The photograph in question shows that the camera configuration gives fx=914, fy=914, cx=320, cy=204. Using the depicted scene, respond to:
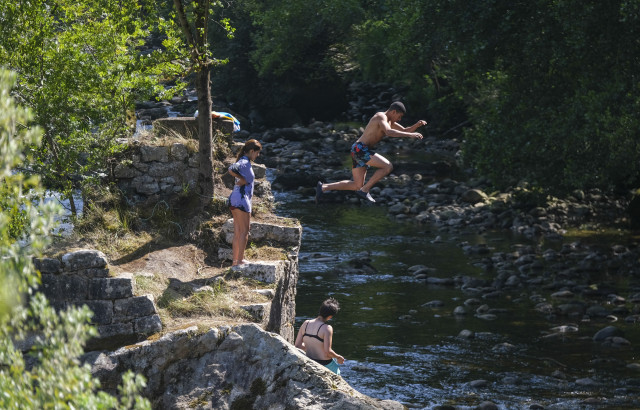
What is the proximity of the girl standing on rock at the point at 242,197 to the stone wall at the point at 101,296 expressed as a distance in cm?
213

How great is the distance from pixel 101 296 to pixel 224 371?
177 centimetres

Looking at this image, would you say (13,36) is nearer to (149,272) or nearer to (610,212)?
(149,272)

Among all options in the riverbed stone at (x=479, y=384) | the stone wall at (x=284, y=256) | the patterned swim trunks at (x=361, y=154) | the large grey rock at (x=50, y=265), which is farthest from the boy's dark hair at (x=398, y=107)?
the riverbed stone at (x=479, y=384)

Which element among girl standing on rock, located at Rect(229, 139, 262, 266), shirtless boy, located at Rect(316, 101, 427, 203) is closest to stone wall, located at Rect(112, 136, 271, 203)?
girl standing on rock, located at Rect(229, 139, 262, 266)

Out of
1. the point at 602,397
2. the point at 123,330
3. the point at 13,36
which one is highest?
the point at 13,36

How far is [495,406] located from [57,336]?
36.1 feet

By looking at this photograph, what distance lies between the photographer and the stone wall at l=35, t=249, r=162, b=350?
1104 cm

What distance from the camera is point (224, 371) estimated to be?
10.9 meters

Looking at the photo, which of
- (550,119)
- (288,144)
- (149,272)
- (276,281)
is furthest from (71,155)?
(288,144)

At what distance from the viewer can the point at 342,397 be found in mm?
10281

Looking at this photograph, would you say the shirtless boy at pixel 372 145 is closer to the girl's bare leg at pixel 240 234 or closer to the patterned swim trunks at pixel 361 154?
the patterned swim trunks at pixel 361 154

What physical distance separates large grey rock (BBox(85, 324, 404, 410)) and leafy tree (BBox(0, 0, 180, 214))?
4694 millimetres

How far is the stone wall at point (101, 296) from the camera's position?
36.2ft

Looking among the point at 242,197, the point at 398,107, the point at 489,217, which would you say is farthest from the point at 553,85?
the point at 242,197
